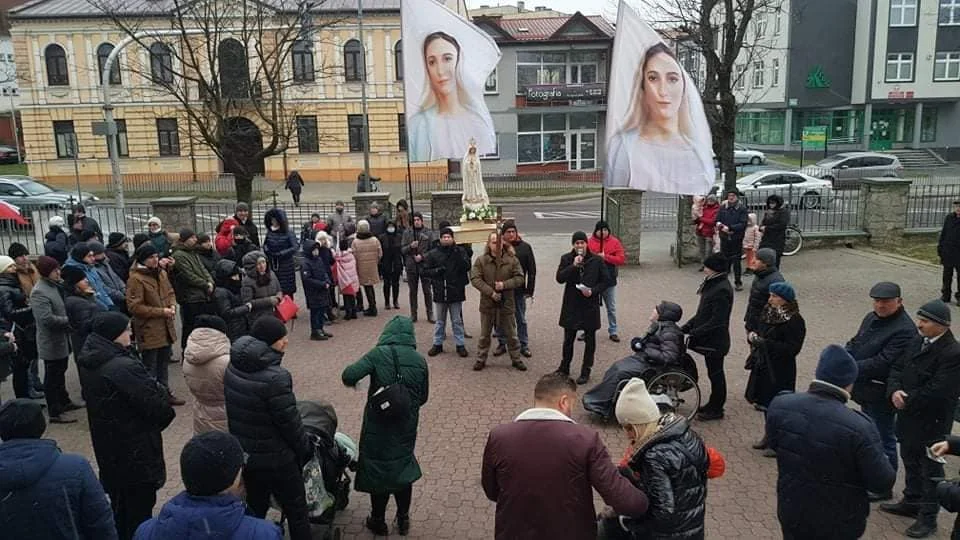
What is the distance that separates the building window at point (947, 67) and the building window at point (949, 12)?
1924mm

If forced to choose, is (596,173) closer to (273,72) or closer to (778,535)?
(273,72)

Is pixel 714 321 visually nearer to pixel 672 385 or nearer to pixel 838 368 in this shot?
pixel 672 385

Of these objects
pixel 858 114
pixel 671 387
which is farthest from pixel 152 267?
pixel 858 114

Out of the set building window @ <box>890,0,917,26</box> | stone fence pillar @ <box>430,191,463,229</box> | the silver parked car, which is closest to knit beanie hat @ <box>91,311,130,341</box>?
stone fence pillar @ <box>430,191,463,229</box>

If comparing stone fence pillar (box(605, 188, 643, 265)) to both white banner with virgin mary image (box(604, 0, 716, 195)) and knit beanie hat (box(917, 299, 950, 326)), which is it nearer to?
white banner with virgin mary image (box(604, 0, 716, 195))

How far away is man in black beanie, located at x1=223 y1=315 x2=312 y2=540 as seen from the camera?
4871 millimetres

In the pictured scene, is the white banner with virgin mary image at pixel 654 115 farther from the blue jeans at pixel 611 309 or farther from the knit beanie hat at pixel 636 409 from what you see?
the knit beanie hat at pixel 636 409

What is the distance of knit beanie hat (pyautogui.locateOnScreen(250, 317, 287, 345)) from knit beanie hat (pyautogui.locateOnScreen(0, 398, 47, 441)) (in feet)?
4.79

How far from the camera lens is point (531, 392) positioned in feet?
29.7

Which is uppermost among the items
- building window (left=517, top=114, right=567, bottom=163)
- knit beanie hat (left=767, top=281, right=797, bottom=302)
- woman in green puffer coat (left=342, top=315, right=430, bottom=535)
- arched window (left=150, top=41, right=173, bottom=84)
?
arched window (left=150, top=41, right=173, bottom=84)

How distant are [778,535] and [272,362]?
4.11m

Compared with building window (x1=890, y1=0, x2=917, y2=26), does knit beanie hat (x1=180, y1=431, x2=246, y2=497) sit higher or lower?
lower

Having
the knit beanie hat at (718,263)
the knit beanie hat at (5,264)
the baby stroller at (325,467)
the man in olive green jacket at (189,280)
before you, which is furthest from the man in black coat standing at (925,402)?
the knit beanie hat at (5,264)

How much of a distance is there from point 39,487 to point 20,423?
0.36 meters
